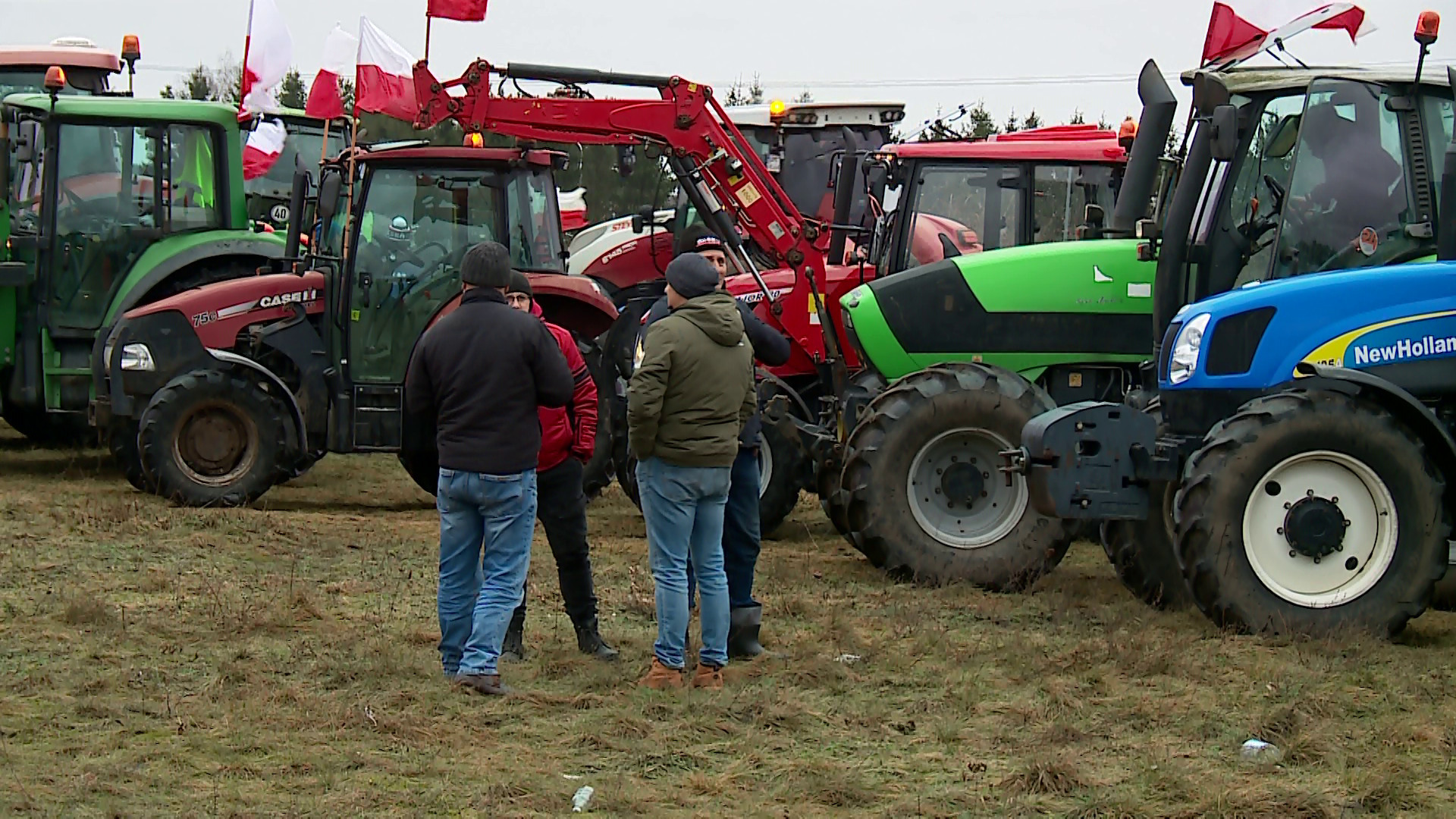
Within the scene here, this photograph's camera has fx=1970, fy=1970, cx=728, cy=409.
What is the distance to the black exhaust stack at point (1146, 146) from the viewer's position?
909 cm

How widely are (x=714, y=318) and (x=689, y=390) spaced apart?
0.28 m

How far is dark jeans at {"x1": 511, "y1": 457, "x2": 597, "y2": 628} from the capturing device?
7.45 m

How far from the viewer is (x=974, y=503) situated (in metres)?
9.64

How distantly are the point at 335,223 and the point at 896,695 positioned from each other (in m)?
6.43

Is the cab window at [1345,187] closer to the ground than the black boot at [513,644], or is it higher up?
higher up

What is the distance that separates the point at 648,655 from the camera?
7746 millimetres

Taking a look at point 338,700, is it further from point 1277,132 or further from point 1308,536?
point 1277,132

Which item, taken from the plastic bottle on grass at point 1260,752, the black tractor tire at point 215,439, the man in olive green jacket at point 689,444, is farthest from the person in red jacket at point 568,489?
the black tractor tire at point 215,439

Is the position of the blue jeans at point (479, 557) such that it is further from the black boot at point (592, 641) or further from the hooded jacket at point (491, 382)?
the black boot at point (592, 641)

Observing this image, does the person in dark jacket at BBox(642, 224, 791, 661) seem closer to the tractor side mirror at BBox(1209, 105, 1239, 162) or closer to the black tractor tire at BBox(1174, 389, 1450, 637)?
the black tractor tire at BBox(1174, 389, 1450, 637)

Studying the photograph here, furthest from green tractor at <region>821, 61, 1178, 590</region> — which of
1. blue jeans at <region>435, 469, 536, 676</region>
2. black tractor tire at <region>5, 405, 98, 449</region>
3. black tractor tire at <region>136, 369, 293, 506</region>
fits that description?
black tractor tire at <region>5, 405, 98, 449</region>

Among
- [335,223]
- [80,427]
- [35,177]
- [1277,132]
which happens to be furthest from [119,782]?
[80,427]

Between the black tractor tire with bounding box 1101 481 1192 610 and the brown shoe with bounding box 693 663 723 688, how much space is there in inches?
93.8

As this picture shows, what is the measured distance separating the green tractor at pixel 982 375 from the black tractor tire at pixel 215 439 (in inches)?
145
